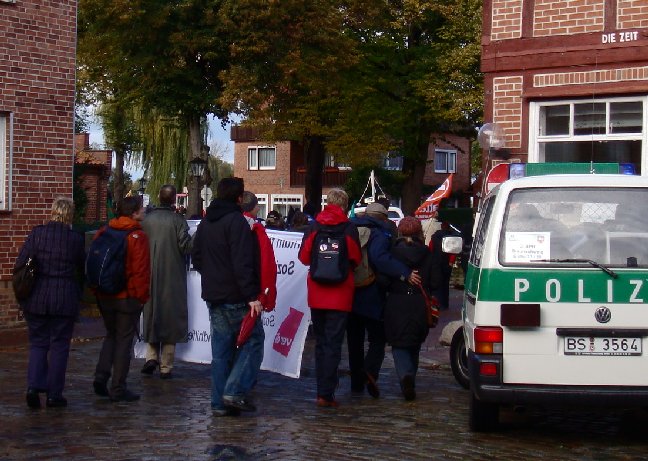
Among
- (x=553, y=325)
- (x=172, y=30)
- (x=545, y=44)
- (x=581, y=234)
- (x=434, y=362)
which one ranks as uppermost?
(x=172, y=30)

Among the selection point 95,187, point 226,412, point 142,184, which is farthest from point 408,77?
point 226,412

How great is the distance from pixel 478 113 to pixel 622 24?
26094 millimetres

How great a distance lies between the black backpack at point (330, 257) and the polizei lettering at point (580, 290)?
7.44ft

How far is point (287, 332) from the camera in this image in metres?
11.5

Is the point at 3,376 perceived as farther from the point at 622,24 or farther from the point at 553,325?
the point at 622,24

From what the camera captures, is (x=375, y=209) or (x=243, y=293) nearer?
(x=243, y=293)

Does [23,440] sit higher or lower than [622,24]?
lower

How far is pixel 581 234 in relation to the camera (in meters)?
8.21

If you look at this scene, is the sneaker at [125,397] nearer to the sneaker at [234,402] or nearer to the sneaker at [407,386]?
the sneaker at [234,402]

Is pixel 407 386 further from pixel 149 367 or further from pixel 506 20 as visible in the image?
pixel 506 20

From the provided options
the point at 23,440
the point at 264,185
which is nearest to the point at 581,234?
the point at 23,440

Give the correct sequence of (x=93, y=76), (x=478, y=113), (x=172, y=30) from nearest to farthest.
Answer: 1. (x=172, y=30)
2. (x=93, y=76)
3. (x=478, y=113)

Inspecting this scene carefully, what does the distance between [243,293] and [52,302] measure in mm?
1669

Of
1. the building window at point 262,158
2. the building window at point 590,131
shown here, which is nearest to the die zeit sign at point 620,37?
the building window at point 590,131
